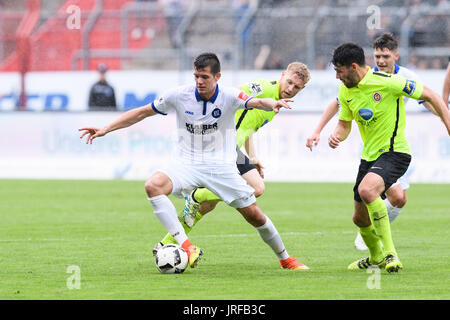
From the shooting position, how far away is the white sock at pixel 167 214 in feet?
27.4

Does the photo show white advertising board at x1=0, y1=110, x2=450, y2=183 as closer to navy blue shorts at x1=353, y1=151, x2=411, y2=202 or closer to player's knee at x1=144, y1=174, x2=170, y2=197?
navy blue shorts at x1=353, y1=151, x2=411, y2=202

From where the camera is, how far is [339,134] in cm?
863

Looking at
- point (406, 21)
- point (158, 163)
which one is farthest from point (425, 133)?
point (158, 163)

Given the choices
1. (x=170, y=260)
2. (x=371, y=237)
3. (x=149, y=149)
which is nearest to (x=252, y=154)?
→ (x=371, y=237)

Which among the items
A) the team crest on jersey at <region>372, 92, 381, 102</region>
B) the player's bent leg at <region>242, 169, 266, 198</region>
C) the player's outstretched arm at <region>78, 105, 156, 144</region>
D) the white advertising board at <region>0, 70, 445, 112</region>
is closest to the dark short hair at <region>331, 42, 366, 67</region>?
the team crest on jersey at <region>372, 92, 381, 102</region>

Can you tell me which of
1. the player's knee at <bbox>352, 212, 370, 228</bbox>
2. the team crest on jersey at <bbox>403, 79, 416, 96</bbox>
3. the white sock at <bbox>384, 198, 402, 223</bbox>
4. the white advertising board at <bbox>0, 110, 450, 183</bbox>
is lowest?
the white advertising board at <bbox>0, 110, 450, 183</bbox>

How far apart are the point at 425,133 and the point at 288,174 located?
297 centimetres

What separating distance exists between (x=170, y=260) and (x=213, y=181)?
864mm

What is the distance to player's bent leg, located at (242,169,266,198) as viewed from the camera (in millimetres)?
9836

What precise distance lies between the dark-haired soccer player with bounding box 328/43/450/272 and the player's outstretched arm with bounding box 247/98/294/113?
2.40ft

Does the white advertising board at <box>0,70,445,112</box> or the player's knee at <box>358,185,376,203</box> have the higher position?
the player's knee at <box>358,185,376,203</box>

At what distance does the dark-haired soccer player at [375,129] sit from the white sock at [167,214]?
1552 mm

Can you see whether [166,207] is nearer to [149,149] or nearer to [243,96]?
[243,96]

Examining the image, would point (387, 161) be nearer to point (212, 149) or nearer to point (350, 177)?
point (212, 149)
